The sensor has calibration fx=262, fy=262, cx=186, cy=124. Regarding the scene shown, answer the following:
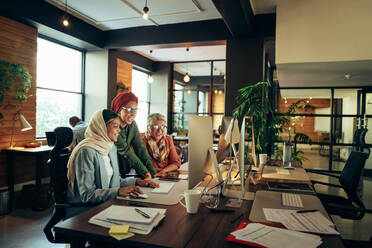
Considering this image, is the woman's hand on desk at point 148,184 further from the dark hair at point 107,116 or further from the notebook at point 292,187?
the notebook at point 292,187

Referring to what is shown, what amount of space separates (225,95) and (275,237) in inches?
164

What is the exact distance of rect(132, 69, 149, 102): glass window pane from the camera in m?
8.44

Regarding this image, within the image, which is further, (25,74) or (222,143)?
(25,74)

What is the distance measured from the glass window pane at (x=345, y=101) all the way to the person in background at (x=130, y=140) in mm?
5339

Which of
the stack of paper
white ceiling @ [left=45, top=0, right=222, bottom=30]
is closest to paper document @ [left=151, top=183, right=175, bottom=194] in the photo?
the stack of paper

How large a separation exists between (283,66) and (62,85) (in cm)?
441

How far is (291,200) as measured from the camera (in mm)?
1618

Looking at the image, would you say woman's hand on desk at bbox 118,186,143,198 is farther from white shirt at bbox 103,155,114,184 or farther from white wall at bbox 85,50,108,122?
white wall at bbox 85,50,108,122

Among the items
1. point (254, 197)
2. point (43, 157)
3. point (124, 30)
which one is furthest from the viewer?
point (124, 30)

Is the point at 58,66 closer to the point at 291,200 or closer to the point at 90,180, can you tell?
the point at 90,180

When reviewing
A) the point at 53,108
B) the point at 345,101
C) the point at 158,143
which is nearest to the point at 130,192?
the point at 158,143

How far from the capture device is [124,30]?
5.75 metres

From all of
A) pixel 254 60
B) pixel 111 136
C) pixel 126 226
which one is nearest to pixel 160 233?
pixel 126 226

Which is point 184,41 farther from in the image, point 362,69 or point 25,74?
point 362,69
